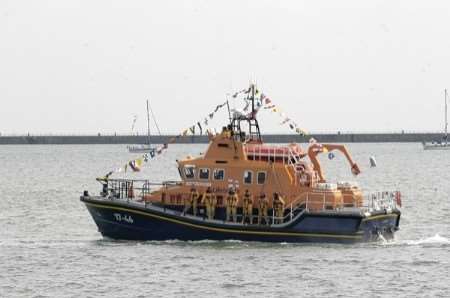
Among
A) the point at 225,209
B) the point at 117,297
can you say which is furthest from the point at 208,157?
the point at 117,297

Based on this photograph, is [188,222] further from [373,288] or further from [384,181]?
[384,181]

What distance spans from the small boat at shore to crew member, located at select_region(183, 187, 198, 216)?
0.03 meters

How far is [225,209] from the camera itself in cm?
4097

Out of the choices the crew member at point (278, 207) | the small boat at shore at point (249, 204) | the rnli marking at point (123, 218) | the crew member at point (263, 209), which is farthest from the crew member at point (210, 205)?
the rnli marking at point (123, 218)

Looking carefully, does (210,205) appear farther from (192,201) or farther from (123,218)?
(123,218)

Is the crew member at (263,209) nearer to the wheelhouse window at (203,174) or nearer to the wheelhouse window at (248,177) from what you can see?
the wheelhouse window at (248,177)

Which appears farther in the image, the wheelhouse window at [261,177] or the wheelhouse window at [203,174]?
the wheelhouse window at [203,174]

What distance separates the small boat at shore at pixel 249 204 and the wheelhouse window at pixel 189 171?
33mm

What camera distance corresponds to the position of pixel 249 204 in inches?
1594

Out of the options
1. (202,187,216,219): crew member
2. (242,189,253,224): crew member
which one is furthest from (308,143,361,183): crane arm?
(202,187,216,219): crew member

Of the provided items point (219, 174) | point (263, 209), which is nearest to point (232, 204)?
point (263, 209)

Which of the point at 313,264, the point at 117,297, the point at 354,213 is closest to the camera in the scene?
the point at 117,297

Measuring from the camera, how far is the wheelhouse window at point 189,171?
41688 mm

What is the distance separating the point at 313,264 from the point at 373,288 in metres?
3.68
